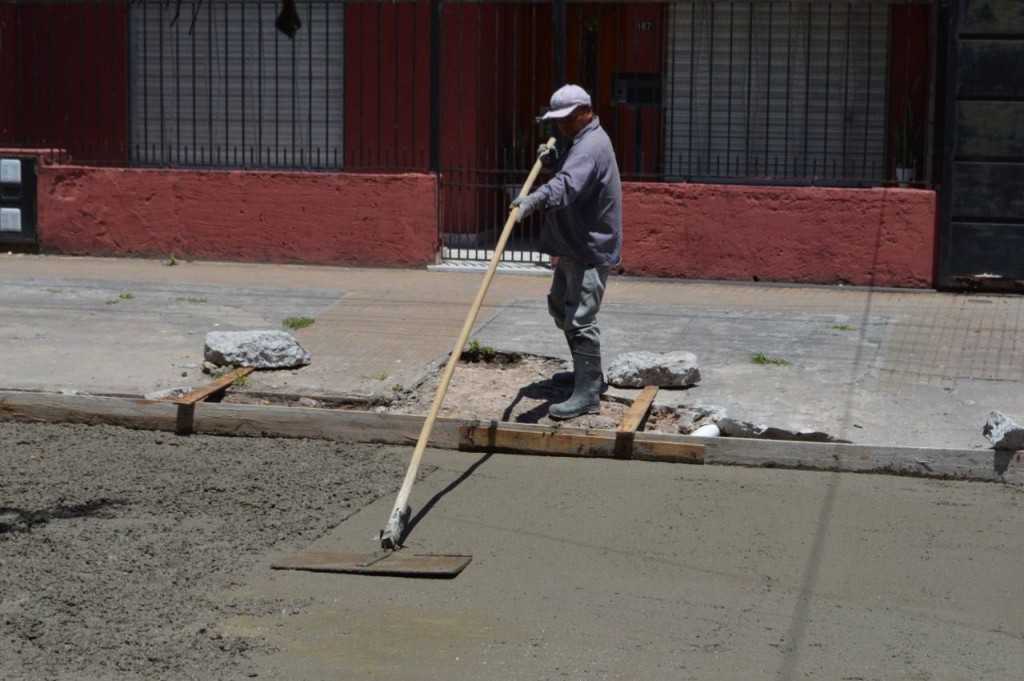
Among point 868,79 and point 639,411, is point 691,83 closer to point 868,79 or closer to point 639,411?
point 868,79

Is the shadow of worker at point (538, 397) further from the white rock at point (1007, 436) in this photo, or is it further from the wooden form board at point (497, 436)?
the white rock at point (1007, 436)

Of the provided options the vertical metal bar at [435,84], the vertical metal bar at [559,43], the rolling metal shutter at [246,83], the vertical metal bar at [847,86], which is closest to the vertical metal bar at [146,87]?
the rolling metal shutter at [246,83]

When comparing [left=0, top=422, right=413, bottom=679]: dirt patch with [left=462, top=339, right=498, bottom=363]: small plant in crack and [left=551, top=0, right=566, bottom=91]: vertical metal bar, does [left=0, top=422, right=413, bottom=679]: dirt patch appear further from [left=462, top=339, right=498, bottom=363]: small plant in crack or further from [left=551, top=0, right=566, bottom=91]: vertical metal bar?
[left=551, top=0, right=566, bottom=91]: vertical metal bar

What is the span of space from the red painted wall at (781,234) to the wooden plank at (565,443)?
511cm

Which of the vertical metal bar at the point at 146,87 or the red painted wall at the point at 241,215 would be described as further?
the vertical metal bar at the point at 146,87

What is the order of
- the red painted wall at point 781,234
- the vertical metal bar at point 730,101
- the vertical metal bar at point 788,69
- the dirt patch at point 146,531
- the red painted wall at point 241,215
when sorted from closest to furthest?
the dirt patch at point 146,531 < the red painted wall at point 781,234 < the vertical metal bar at point 730,101 < the red painted wall at point 241,215 < the vertical metal bar at point 788,69

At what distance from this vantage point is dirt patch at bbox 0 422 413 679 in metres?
5.13

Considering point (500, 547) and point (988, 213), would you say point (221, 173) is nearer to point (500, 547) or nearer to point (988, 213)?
point (988, 213)

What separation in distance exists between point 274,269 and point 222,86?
9.26ft

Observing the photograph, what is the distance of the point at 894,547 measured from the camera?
643 cm

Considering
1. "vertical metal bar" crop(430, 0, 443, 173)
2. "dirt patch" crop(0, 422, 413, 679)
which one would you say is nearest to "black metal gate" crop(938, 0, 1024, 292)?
"vertical metal bar" crop(430, 0, 443, 173)

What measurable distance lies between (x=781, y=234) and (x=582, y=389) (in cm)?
478

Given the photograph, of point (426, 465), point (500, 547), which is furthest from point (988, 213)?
point (500, 547)

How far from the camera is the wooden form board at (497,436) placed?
24.7 feet
